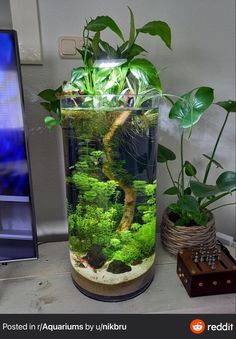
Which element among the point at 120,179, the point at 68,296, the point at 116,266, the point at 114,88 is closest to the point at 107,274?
the point at 116,266

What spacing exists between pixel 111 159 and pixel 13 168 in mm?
269

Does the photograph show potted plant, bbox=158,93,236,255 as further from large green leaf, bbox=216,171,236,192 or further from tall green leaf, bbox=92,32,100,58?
tall green leaf, bbox=92,32,100,58

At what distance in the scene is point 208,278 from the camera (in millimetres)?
678

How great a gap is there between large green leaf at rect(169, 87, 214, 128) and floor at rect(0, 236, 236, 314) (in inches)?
18.7

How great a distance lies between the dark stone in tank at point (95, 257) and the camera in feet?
2.11

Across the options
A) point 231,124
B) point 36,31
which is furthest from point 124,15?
point 231,124

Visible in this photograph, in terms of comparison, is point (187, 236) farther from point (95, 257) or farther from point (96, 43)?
point (96, 43)

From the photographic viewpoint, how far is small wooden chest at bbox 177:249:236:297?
675 mm

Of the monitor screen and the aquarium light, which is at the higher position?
the aquarium light

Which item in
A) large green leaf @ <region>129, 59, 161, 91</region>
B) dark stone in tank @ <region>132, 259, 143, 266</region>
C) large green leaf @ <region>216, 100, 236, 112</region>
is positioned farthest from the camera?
large green leaf @ <region>216, 100, 236, 112</region>

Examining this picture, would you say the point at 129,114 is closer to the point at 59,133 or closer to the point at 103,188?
the point at 103,188

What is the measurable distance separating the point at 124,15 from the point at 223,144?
64cm

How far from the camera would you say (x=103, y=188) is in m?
0.61

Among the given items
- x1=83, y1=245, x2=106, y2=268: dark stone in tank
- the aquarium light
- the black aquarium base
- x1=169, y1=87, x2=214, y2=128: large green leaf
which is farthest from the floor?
the aquarium light
